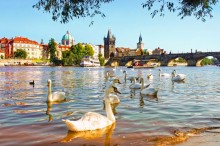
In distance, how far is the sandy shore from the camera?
6947 millimetres

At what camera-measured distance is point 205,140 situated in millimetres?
7258

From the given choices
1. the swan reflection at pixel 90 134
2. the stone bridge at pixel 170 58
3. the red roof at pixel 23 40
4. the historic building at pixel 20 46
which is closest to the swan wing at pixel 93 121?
the swan reflection at pixel 90 134

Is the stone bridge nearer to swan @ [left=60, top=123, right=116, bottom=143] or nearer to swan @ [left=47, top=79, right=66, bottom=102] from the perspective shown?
swan @ [left=47, top=79, right=66, bottom=102]

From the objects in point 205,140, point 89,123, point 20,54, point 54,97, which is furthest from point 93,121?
point 20,54

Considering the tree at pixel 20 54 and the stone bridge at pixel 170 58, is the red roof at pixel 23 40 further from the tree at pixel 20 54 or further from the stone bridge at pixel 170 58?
the stone bridge at pixel 170 58

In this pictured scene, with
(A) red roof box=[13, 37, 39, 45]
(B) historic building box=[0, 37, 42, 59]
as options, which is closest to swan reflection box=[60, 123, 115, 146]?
(B) historic building box=[0, 37, 42, 59]

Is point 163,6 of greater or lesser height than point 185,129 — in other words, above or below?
above

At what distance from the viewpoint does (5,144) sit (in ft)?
23.5

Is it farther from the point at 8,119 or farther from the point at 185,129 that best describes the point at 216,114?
the point at 8,119

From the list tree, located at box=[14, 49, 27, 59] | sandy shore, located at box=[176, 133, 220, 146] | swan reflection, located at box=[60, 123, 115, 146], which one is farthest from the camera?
tree, located at box=[14, 49, 27, 59]

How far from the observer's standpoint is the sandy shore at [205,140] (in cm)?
695

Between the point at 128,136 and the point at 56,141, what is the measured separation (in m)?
1.72

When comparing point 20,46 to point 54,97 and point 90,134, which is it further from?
point 90,134

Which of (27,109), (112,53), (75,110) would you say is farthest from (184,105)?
(112,53)
